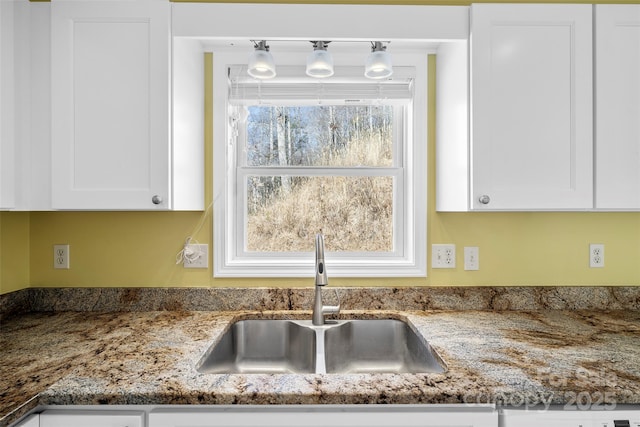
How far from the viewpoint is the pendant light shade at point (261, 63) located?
1619 millimetres

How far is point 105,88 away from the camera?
4.69ft

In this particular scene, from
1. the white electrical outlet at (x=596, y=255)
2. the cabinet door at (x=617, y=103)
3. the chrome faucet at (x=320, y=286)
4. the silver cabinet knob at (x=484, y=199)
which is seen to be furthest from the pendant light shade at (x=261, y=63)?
the white electrical outlet at (x=596, y=255)

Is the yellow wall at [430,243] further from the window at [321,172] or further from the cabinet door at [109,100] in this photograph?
the cabinet door at [109,100]

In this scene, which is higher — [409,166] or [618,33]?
[618,33]

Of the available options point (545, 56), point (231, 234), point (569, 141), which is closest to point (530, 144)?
point (569, 141)

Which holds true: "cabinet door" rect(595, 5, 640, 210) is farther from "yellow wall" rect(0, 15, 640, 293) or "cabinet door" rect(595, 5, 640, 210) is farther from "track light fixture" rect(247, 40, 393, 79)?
"track light fixture" rect(247, 40, 393, 79)

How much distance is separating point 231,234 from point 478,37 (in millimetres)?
1332

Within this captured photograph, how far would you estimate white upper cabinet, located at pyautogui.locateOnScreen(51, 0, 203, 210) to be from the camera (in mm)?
1427

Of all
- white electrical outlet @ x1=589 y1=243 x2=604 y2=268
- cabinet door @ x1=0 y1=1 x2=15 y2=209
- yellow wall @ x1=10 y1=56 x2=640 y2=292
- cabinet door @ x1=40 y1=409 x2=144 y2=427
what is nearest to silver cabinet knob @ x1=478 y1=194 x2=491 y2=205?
yellow wall @ x1=10 y1=56 x2=640 y2=292

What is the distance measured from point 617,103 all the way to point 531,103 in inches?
12.7

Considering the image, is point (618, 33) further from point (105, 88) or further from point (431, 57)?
point (105, 88)

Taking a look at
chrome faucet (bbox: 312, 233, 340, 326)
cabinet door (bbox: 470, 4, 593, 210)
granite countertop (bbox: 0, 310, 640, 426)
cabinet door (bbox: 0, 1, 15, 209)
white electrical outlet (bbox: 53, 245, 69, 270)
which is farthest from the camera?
white electrical outlet (bbox: 53, 245, 69, 270)

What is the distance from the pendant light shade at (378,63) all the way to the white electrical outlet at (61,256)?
1555 millimetres

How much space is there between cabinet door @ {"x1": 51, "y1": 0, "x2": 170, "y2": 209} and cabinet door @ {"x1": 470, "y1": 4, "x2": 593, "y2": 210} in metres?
1.16
